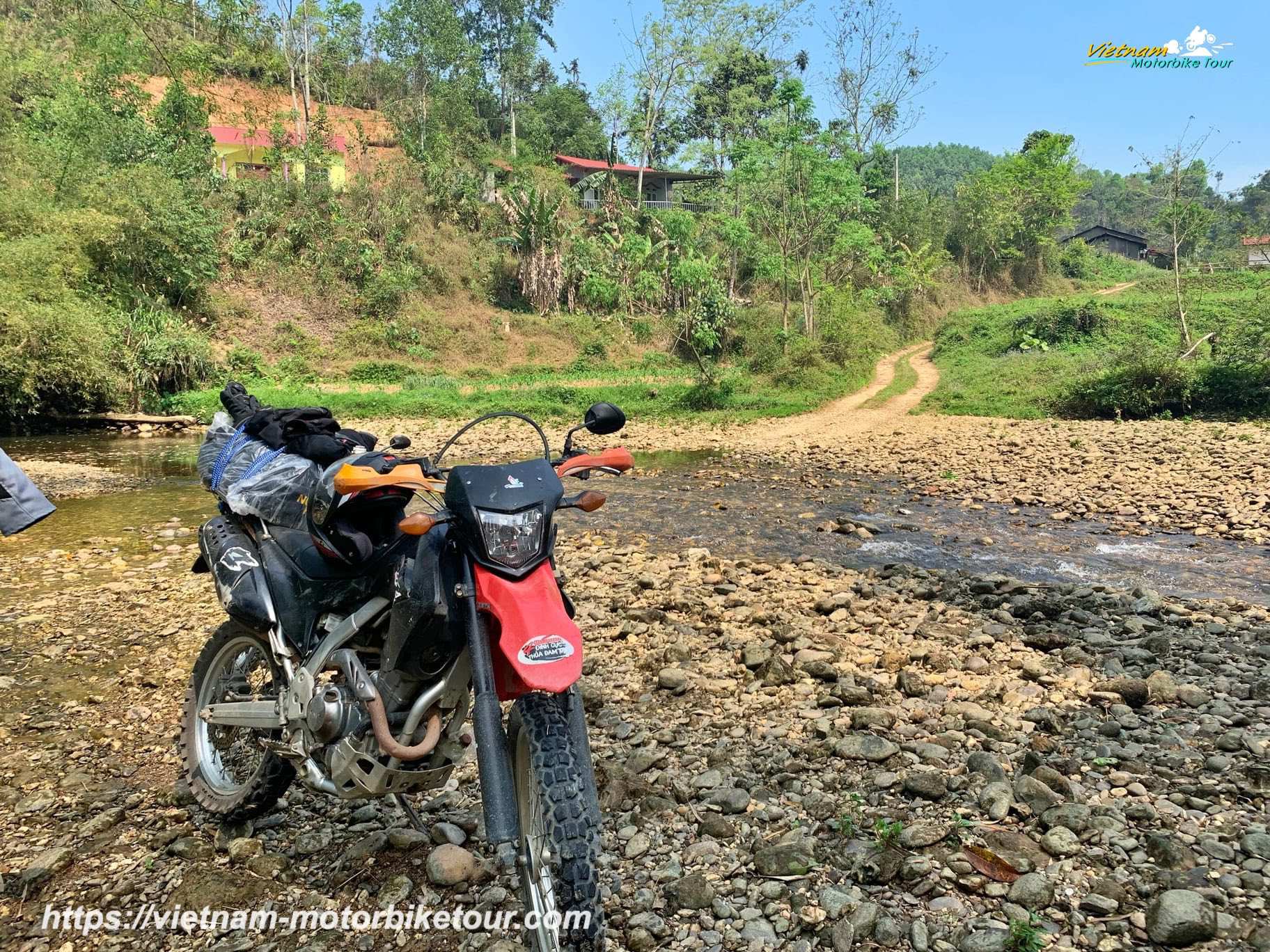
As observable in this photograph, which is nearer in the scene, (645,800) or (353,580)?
(353,580)

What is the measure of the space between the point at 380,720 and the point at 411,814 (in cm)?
91

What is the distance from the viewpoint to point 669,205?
48.5 m

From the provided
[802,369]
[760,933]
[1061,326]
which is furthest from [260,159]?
[760,933]

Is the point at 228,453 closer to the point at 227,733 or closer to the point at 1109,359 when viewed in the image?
the point at 227,733

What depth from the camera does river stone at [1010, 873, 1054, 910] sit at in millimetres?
2863

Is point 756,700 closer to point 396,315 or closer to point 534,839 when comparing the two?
point 534,839

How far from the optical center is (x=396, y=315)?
3453 centimetres

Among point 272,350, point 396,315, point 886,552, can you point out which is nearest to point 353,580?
point 886,552

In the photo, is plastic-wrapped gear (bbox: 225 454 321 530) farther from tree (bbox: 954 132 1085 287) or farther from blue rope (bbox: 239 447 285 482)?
tree (bbox: 954 132 1085 287)

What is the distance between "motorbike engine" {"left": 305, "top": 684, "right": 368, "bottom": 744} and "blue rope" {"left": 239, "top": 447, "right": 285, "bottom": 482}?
115 cm

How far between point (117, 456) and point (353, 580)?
16616mm

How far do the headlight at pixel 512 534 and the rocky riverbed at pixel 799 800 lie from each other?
1.45m

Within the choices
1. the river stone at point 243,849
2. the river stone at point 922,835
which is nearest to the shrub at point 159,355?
the river stone at point 243,849

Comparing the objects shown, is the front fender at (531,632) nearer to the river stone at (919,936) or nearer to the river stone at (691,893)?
the river stone at (691,893)
